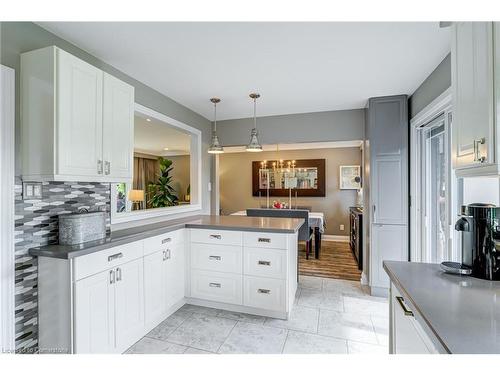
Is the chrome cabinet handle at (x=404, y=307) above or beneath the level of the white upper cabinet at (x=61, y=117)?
beneath

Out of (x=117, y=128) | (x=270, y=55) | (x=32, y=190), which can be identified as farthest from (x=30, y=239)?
(x=270, y=55)

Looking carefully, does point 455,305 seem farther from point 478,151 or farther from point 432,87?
point 432,87

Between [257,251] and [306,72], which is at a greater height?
[306,72]

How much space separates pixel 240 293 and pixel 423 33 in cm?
266

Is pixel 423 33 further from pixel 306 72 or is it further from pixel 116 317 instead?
pixel 116 317

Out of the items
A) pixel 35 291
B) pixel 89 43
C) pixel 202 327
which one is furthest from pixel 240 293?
pixel 89 43

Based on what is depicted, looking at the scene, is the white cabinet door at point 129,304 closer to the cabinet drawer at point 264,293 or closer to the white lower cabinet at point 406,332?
the cabinet drawer at point 264,293

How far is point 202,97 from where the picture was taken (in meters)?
3.08

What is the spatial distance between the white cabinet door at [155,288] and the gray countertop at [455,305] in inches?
72.7

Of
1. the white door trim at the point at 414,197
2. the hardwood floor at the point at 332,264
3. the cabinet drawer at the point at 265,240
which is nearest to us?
the cabinet drawer at the point at 265,240

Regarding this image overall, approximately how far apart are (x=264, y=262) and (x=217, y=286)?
0.59 m

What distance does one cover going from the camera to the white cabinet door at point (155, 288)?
2.14m

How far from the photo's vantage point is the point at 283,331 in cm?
223

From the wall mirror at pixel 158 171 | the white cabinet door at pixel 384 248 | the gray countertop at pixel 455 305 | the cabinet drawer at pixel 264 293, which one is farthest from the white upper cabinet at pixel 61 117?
the white cabinet door at pixel 384 248
